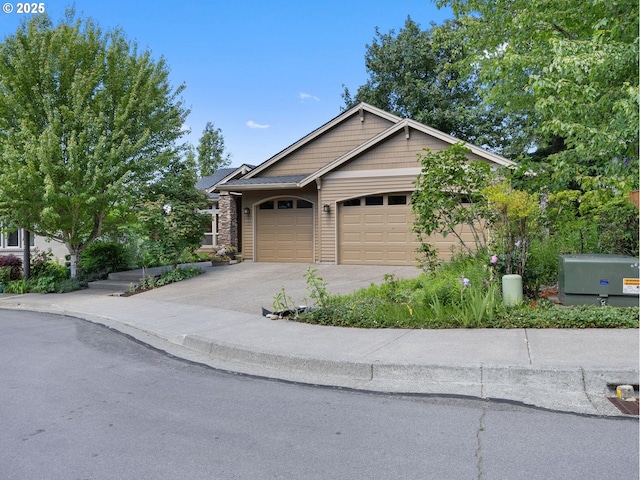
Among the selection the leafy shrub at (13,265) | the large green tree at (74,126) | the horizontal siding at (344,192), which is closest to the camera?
the large green tree at (74,126)

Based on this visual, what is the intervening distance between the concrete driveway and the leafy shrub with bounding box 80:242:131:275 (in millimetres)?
3175

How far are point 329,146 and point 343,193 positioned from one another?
3.24 m

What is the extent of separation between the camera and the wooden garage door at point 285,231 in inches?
727

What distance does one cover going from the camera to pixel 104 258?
678 inches

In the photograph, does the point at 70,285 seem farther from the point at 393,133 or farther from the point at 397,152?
the point at 393,133

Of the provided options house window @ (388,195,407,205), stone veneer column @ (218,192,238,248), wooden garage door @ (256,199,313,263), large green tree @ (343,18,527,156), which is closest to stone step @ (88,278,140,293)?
wooden garage door @ (256,199,313,263)

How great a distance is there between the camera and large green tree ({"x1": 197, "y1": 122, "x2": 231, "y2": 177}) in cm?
4406

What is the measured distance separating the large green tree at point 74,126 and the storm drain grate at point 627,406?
13005mm

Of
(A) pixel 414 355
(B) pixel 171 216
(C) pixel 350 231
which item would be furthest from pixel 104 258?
(A) pixel 414 355

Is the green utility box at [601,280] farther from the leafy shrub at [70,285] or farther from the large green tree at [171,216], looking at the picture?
the leafy shrub at [70,285]

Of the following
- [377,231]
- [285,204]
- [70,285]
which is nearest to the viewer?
[70,285]

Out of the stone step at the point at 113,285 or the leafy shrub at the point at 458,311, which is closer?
the leafy shrub at the point at 458,311

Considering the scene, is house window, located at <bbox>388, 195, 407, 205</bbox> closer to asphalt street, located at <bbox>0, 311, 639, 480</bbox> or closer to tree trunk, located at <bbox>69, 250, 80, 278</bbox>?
tree trunk, located at <bbox>69, 250, 80, 278</bbox>

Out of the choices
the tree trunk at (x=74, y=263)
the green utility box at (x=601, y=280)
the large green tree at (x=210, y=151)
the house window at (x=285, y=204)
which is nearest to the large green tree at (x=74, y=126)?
the tree trunk at (x=74, y=263)
